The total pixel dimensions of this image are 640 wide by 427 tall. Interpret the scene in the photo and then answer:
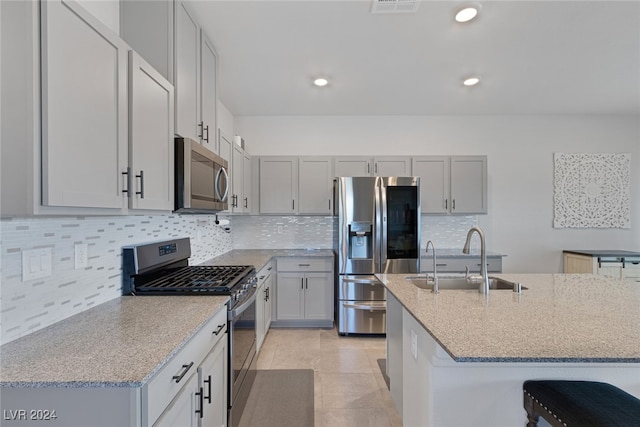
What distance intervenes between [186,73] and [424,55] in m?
1.95

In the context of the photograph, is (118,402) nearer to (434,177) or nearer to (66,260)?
(66,260)

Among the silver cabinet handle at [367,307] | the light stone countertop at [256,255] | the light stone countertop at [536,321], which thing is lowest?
the silver cabinet handle at [367,307]

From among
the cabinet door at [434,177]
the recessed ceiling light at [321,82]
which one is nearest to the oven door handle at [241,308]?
the recessed ceiling light at [321,82]

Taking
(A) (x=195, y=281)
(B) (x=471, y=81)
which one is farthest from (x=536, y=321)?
(B) (x=471, y=81)

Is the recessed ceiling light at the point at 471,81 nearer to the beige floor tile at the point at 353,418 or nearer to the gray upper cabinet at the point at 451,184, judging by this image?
the gray upper cabinet at the point at 451,184

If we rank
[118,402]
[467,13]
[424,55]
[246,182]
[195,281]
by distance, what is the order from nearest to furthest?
[118,402], [195,281], [467,13], [424,55], [246,182]

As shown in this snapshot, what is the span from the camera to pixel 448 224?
166 inches

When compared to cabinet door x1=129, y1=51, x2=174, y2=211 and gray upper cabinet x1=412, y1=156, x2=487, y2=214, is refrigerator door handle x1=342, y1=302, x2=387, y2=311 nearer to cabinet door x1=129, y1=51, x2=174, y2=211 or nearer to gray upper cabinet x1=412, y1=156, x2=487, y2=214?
gray upper cabinet x1=412, y1=156, x2=487, y2=214

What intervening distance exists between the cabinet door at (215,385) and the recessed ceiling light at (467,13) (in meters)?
2.55

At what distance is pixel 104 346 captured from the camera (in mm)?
1073

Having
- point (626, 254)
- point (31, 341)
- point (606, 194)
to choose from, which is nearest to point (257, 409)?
point (31, 341)

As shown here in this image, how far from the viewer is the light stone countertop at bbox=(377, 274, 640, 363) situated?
3.30 ft

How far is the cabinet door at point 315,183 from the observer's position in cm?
390

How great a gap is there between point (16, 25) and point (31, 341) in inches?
40.8
